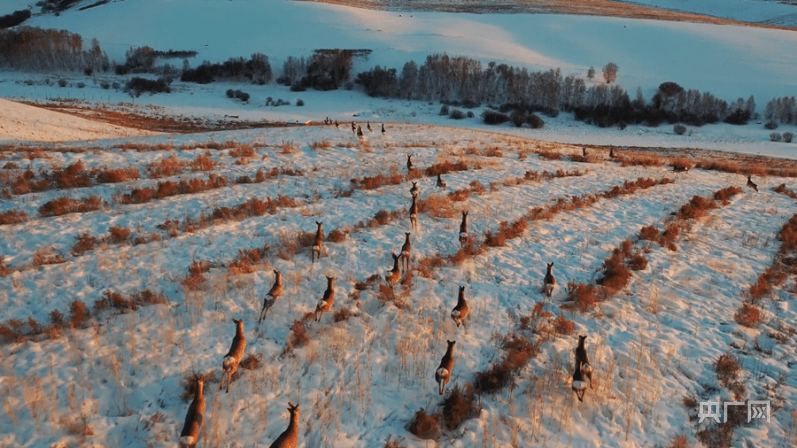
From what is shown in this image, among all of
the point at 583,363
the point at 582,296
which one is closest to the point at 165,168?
the point at 582,296

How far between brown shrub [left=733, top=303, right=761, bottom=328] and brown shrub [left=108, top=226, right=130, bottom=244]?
570 inches

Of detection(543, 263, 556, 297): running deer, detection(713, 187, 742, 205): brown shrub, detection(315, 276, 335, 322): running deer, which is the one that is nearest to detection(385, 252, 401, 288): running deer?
detection(315, 276, 335, 322): running deer

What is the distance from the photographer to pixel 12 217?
13.0m

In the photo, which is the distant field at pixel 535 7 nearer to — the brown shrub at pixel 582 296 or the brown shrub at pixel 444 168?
the brown shrub at pixel 444 168

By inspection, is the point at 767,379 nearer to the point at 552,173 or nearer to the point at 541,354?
the point at 541,354

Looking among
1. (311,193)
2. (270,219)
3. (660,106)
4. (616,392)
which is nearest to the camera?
(616,392)

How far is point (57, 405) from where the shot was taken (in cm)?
700

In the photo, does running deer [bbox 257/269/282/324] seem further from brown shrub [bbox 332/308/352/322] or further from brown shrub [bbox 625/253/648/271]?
brown shrub [bbox 625/253/648/271]

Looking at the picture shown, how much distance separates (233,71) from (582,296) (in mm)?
89955

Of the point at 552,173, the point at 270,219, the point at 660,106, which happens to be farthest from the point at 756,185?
the point at 660,106

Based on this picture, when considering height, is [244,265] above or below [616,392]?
above

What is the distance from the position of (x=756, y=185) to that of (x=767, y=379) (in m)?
17.8

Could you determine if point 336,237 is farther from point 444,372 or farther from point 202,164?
point 202,164

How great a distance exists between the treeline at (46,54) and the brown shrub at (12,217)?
9480 centimetres
